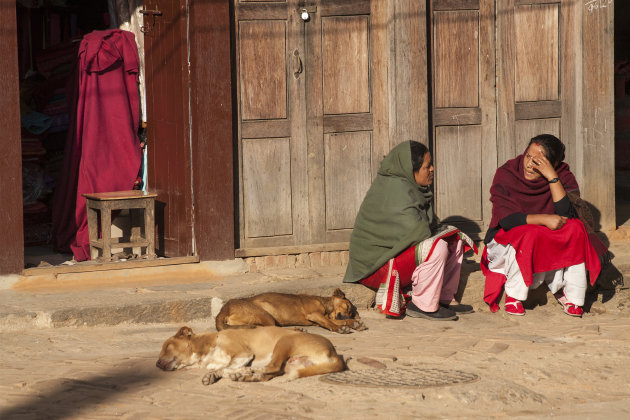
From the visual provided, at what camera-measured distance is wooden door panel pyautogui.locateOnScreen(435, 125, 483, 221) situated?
8312mm

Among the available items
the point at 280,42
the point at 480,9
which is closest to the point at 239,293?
the point at 280,42

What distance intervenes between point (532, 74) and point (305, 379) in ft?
14.5

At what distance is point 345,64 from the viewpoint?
314 inches

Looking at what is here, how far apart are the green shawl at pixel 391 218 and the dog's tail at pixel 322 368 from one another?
1595mm

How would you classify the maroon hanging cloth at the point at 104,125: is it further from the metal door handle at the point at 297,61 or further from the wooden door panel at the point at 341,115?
the wooden door panel at the point at 341,115

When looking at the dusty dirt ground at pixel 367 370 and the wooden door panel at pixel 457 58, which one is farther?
the wooden door panel at pixel 457 58

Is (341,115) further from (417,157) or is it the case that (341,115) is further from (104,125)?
(104,125)

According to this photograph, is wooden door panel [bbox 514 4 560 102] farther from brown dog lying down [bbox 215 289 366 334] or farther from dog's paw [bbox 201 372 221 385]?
dog's paw [bbox 201 372 221 385]

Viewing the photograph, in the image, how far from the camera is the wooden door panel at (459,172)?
8.31 metres

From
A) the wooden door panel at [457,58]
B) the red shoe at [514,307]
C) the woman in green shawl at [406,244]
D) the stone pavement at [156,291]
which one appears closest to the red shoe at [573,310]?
the red shoe at [514,307]

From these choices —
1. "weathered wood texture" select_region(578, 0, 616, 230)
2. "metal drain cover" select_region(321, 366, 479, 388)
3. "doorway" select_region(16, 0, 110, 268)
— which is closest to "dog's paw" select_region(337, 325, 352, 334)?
"metal drain cover" select_region(321, 366, 479, 388)

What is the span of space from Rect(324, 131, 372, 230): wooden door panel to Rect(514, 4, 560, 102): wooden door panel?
1.58 m

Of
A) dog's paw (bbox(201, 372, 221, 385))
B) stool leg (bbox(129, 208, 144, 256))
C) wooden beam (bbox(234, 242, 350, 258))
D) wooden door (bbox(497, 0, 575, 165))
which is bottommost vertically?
dog's paw (bbox(201, 372, 221, 385))

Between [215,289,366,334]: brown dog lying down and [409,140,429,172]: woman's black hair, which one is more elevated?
[409,140,429,172]: woman's black hair
